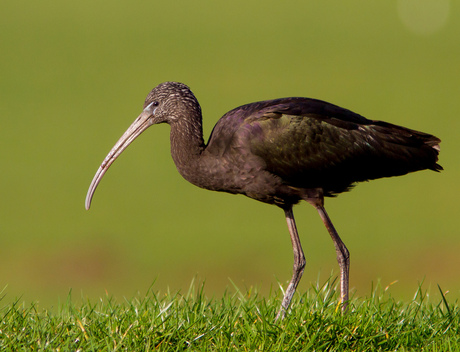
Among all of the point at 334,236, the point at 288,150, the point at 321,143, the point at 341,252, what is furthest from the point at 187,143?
the point at 341,252

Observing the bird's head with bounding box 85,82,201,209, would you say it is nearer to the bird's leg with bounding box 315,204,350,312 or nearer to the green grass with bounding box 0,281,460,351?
the bird's leg with bounding box 315,204,350,312

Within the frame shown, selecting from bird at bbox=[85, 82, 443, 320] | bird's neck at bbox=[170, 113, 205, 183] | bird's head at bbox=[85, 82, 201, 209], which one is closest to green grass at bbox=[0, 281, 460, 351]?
bird at bbox=[85, 82, 443, 320]

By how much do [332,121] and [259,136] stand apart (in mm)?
720

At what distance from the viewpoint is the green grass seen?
4.25m

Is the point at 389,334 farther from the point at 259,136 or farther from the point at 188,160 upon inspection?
the point at 188,160

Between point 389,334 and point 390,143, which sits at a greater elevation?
point 390,143

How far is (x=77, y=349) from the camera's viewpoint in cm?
414

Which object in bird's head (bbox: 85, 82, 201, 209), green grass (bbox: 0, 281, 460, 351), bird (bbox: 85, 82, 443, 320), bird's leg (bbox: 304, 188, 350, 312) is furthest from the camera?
bird's head (bbox: 85, 82, 201, 209)

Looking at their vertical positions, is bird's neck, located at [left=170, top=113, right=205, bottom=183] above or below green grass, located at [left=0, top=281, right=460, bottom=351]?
above

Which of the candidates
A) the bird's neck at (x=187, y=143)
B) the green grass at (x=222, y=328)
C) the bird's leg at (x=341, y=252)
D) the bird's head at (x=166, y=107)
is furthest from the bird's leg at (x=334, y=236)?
the bird's head at (x=166, y=107)

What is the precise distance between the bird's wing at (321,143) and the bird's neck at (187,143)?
24 centimetres

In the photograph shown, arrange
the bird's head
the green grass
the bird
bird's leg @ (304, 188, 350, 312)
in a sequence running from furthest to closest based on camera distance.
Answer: the bird's head
bird's leg @ (304, 188, 350, 312)
the bird
the green grass

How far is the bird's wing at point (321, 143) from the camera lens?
215 inches

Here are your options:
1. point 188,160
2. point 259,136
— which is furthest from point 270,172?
point 188,160
